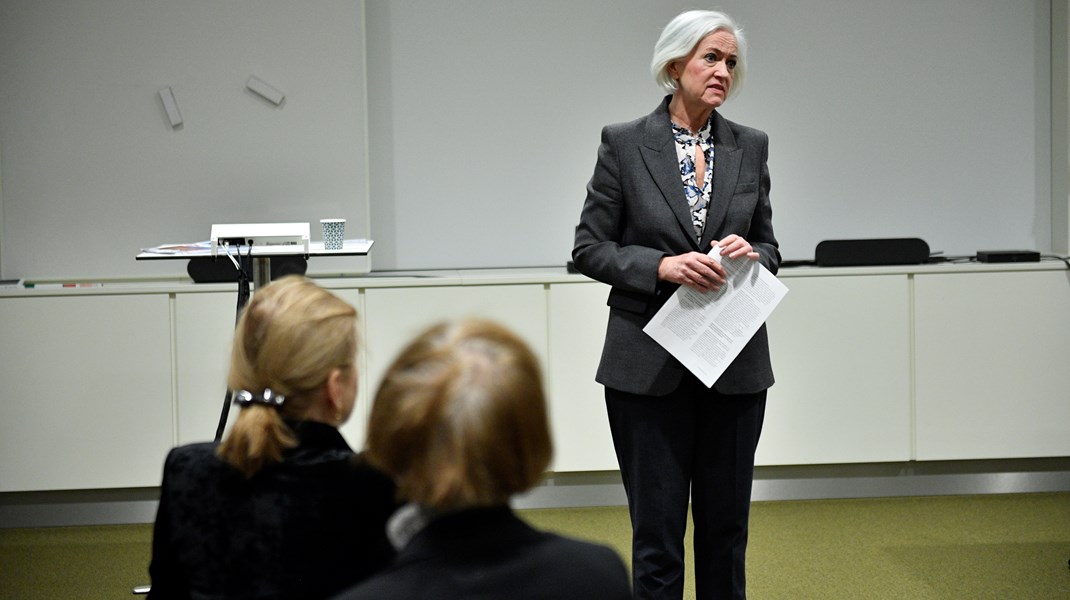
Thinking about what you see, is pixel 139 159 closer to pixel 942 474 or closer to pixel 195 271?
pixel 195 271

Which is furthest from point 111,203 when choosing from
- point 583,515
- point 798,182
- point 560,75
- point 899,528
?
point 899,528

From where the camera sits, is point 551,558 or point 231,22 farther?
point 231,22

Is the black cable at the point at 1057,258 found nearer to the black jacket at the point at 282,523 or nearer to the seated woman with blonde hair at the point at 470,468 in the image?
the black jacket at the point at 282,523

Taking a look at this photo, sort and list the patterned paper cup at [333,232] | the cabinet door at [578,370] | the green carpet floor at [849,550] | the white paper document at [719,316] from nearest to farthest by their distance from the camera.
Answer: the white paper document at [719,316], the patterned paper cup at [333,232], the green carpet floor at [849,550], the cabinet door at [578,370]

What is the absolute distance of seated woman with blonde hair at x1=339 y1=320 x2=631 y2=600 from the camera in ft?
3.44

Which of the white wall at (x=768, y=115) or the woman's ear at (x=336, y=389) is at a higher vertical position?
the white wall at (x=768, y=115)

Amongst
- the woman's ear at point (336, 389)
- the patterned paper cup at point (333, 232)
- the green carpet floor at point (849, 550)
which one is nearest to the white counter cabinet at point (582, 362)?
the green carpet floor at point (849, 550)

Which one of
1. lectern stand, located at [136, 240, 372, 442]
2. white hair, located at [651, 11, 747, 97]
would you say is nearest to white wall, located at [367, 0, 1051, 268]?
lectern stand, located at [136, 240, 372, 442]

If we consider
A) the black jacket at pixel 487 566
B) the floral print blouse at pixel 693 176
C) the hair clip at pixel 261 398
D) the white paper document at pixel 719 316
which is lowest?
the black jacket at pixel 487 566

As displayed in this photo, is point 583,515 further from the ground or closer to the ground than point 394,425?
closer to the ground

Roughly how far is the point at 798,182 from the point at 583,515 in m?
1.72

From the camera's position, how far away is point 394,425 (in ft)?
3.50

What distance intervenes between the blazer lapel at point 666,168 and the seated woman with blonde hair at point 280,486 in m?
1.05

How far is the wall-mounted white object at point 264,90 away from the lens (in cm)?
449
